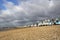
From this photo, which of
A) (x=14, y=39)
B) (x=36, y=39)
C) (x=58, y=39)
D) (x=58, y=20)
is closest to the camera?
(x=58, y=39)

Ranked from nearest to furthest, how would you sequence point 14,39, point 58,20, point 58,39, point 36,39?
point 58,39 → point 36,39 → point 14,39 → point 58,20

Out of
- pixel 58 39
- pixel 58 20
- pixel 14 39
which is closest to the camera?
pixel 58 39

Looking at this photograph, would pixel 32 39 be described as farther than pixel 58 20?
No

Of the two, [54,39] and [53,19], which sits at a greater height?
[53,19]

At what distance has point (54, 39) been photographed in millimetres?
25672

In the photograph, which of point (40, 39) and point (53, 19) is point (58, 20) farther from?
point (40, 39)

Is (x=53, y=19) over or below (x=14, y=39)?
Answer: over

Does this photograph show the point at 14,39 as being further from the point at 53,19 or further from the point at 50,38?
the point at 53,19

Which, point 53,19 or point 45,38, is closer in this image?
point 45,38

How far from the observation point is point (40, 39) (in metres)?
26.7

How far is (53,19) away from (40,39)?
211 feet

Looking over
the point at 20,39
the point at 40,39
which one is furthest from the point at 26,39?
the point at 40,39

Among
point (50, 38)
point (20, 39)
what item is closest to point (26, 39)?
point (20, 39)

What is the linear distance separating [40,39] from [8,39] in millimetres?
7874
